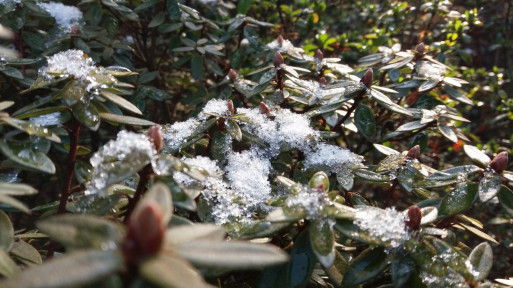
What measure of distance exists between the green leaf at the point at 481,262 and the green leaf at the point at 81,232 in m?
0.81

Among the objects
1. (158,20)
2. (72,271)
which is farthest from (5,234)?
(158,20)

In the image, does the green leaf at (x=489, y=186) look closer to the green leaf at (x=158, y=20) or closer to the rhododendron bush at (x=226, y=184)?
the rhododendron bush at (x=226, y=184)

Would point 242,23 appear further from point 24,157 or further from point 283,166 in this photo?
point 24,157

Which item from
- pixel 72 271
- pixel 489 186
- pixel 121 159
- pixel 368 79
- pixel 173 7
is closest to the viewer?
pixel 72 271

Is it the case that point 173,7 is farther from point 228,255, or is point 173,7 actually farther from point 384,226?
point 228,255

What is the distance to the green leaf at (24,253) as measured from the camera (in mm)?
1045

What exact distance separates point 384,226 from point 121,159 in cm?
63

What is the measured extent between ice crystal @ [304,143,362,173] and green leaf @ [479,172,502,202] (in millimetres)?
362

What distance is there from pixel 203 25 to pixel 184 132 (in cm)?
117

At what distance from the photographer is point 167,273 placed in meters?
0.63

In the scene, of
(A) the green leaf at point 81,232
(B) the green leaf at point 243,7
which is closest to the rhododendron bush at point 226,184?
(A) the green leaf at point 81,232

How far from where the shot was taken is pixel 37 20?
221 centimetres

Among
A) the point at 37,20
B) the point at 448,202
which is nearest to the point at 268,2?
the point at 37,20

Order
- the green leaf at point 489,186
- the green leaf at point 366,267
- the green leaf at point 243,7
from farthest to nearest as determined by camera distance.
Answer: the green leaf at point 243,7
the green leaf at point 489,186
the green leaf at point 366,267
